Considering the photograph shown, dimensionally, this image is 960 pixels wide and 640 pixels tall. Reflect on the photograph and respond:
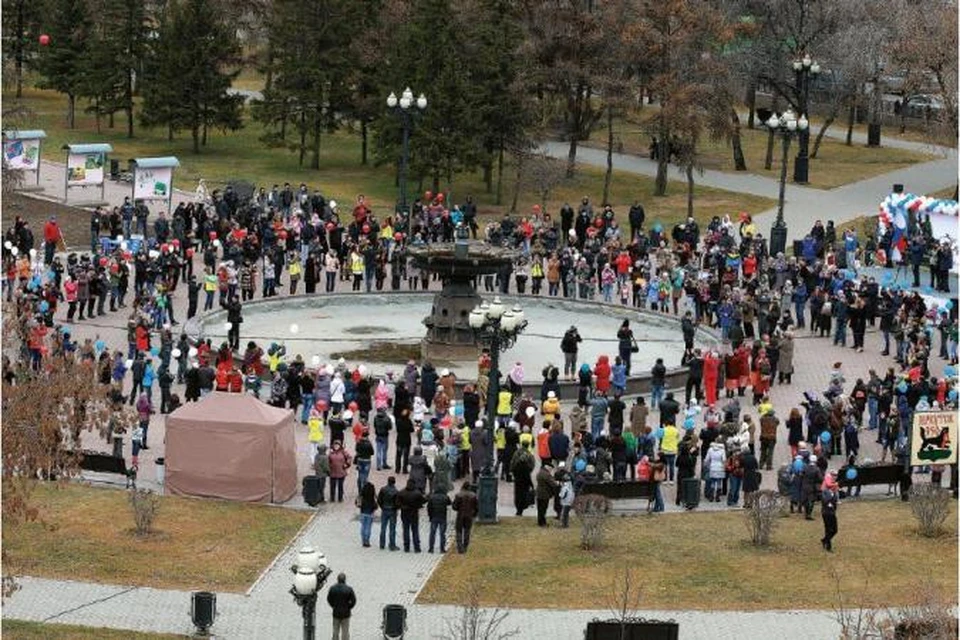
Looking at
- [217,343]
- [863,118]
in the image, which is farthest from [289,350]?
[863,118]

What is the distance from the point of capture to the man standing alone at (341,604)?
2855cm

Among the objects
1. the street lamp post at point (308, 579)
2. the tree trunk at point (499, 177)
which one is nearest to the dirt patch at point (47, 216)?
the tree trunk at point (499, 177)

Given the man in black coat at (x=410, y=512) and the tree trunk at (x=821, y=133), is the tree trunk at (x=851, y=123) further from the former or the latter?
the man in black coat at (x=410, y=512)

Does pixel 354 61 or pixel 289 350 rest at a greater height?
pixel 354 61

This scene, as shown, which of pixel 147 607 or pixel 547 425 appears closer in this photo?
pixel 147 607

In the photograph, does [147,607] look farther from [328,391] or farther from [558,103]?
[558,103]

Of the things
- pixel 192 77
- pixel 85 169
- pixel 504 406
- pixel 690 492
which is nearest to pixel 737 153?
pixel 192 77

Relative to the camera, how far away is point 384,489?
33.1 metres

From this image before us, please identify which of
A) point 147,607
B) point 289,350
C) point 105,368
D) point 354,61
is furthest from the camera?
point 354,61

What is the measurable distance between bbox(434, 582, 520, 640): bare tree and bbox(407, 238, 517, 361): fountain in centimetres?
1562

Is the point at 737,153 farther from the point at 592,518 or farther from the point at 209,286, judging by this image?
the point at 592,518

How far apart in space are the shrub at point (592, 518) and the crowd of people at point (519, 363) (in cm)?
92

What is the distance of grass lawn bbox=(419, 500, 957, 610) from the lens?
101 ft

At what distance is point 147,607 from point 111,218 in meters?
29.1
